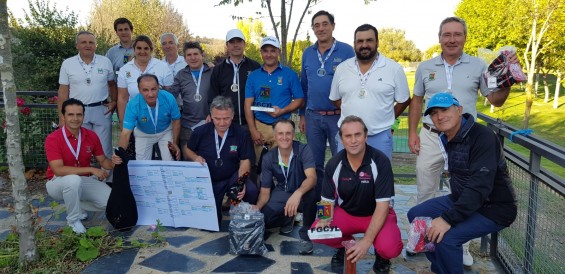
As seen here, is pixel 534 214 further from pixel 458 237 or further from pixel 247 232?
pixel 247 232

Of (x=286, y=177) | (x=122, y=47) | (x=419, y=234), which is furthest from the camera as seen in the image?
(x=122, y=47)

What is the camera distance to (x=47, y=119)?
7.30 m

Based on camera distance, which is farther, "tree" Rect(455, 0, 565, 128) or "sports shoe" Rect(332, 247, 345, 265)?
"tree" Rect(455, 0, 565, 128)

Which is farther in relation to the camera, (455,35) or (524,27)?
(524,27)

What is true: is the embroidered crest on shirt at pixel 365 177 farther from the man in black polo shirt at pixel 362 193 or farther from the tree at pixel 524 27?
the tree at pixel 524 27

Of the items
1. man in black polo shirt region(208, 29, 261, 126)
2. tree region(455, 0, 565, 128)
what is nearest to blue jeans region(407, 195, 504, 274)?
man in black polo shirt region(208, 29, 261, 126)

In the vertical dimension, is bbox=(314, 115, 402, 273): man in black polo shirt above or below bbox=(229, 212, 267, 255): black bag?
above

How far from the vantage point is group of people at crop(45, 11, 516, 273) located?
134 inches

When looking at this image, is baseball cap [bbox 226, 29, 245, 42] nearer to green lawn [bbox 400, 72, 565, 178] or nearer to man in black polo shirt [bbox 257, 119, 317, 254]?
man in black polo shirt [bbox 257, 119, 317, 254]

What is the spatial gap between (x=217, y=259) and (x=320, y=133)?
1.91 m

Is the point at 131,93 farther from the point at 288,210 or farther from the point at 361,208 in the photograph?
the point at 361,208

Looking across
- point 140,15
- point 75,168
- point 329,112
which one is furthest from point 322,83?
point 140,15

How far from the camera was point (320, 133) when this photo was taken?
5230mm

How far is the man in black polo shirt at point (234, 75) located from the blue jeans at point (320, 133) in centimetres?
91
